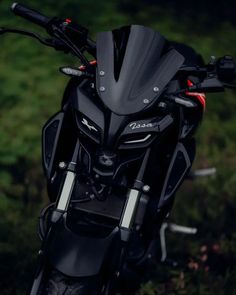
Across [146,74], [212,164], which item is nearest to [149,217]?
[146,74]

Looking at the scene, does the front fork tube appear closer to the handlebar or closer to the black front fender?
the black front fender

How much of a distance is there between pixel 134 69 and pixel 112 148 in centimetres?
40

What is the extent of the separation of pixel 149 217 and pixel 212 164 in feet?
7.32

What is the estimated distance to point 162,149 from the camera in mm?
3645

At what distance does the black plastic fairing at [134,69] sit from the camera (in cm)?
311

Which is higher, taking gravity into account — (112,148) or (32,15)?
(32,15)

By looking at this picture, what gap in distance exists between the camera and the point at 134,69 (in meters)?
3.18

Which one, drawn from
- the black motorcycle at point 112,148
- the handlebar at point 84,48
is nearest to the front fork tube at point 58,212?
the black motorcycle at point 112,148

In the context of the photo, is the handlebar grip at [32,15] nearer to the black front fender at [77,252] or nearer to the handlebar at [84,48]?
the handlebar at [84,48]

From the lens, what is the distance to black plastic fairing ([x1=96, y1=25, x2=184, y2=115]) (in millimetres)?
3105

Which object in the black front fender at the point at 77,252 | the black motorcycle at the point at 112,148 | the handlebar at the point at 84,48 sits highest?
the handlebar at the point at 84,48

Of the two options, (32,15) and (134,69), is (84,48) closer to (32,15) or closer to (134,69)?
(32,15)

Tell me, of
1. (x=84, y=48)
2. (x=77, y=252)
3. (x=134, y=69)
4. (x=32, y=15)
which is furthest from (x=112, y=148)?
(x=32, y=15)

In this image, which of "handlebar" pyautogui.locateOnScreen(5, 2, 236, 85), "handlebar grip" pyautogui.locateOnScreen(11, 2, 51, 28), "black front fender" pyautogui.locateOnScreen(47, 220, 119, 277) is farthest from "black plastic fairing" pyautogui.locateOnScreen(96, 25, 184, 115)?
"black front fender" pyautogui.locateOnScreen(47, 220, 119, 277)
